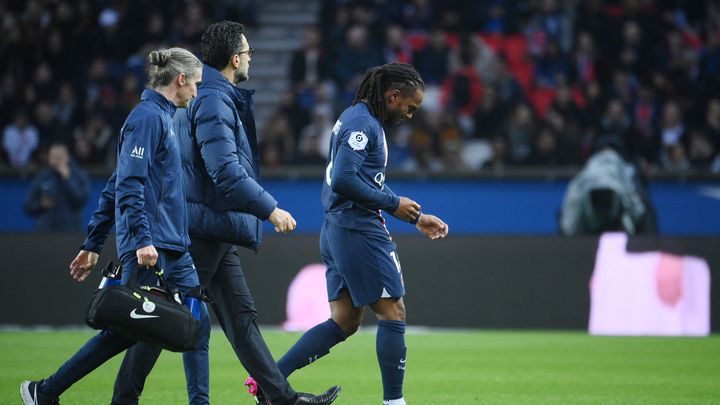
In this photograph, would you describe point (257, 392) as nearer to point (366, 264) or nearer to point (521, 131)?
point (366, 264)

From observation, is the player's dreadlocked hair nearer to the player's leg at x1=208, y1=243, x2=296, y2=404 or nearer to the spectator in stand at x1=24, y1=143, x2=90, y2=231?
the player's leg at x1=208, y1=243, x2=296, y2=404

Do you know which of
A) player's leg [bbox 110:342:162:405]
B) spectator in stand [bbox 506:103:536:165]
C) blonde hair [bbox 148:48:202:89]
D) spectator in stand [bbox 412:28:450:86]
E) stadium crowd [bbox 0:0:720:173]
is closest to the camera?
player's leg [bbox 110:342:162:405]

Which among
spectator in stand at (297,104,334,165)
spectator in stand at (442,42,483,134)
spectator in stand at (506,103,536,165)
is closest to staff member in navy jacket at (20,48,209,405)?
spectator in stand at (297,104,334,165)

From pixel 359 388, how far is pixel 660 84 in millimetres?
10831

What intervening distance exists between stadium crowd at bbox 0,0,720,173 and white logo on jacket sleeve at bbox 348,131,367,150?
10.4 metres

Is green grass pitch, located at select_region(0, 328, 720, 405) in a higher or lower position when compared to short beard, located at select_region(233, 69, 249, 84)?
lower

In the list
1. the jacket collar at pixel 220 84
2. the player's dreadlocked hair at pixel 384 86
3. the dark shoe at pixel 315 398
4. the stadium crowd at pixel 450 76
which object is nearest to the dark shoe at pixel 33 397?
the dark shoe at pixel 315 398

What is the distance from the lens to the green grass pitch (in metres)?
8.28

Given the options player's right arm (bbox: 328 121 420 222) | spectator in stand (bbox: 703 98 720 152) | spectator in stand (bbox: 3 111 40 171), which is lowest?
spectator in stand (bbox: 3 111 40 171)

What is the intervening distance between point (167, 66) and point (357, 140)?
3.71ft

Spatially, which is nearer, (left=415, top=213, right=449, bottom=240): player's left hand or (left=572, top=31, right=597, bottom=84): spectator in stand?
(left=415, top=213, right=449, bottom=240): player's left hand

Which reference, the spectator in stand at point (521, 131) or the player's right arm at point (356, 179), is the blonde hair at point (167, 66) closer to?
the player's right arm at point (356, 179)

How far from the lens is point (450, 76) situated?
18828 millimetres

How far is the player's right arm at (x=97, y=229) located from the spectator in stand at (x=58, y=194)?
27.8 feet
